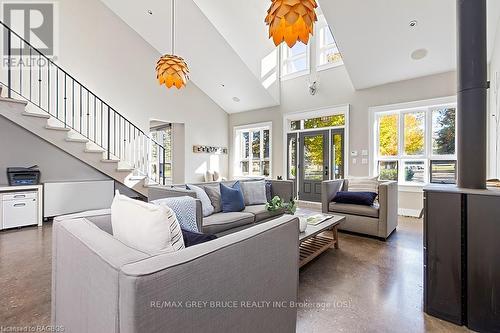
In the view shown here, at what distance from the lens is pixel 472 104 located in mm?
1819

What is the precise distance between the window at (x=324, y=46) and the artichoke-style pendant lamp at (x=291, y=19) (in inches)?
182

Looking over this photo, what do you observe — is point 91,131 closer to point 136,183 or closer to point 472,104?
point 136,183

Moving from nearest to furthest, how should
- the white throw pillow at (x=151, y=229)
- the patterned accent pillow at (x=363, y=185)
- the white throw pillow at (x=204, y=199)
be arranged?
the white throw pillow at (x=151, y=229)
the white throw pillow at (x=204, y=199)
the patterned accent pillow at (x=363, y=185)

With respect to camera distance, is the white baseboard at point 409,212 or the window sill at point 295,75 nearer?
the white baseboard at point 409,212

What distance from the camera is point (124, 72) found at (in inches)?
239

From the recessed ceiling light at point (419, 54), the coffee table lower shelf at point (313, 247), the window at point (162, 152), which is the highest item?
the recessed ceiling light at point (419, 54)

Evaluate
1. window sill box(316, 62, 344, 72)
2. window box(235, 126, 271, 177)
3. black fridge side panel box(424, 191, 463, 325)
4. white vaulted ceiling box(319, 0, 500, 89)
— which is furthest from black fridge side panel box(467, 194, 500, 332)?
window box(235, 126, 271, 177)

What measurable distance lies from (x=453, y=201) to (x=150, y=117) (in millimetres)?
6426

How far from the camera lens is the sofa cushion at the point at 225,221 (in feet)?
9.29

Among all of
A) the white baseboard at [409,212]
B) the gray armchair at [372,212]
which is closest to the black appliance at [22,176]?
the gray armchair at [372,212]

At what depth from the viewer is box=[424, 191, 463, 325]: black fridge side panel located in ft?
5.78

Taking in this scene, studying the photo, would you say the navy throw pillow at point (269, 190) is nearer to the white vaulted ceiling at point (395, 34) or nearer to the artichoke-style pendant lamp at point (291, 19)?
the artichoke-style pendant lamp at point (291, 19)

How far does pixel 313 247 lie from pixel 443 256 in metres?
1.32

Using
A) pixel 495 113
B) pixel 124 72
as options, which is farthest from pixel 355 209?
pixel 124 72
